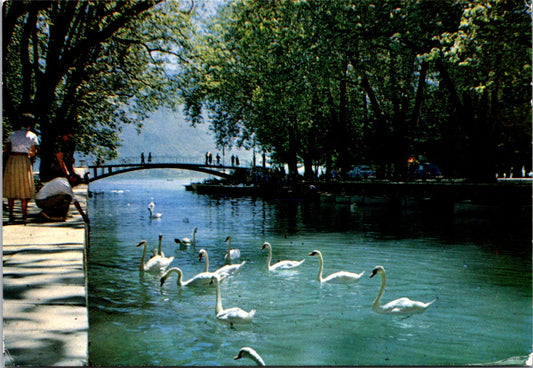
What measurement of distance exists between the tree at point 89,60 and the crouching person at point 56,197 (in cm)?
141

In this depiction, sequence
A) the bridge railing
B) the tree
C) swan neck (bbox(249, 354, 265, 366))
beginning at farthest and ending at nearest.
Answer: the bridge railing, the tree, swan neck (bbox(249, 354, 265, 366))

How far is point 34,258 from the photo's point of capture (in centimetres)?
709

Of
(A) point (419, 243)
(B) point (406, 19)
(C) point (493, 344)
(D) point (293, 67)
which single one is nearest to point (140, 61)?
(D) point (293, 67)

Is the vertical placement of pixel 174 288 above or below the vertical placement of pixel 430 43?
below

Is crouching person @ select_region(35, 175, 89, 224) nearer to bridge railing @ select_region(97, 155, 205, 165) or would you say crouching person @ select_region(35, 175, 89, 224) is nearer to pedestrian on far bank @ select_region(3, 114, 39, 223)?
pedestrian on far bank @ select_region(3, 114, 39, 223)

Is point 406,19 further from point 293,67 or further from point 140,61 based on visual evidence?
point 140,61

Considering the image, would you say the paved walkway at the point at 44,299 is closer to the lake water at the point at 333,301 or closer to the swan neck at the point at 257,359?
the lake water at the point at 333,301

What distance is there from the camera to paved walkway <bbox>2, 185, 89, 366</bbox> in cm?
429

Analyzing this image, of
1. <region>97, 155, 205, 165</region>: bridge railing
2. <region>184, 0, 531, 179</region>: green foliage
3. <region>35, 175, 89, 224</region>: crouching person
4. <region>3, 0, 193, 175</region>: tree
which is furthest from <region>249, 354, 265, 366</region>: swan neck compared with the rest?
<region>97, 155, 205, 165</region>: bridge railing

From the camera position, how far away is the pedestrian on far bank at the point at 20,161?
9219mm

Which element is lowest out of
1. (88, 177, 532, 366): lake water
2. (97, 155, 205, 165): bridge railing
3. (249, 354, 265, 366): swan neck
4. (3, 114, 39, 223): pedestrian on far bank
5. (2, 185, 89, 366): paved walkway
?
(88, 177, 532, 366): lake water

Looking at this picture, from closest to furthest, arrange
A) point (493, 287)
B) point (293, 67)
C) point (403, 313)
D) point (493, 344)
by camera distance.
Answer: point (493, 344) < point (403, 313) < point (493, 287) < point (293, 67)

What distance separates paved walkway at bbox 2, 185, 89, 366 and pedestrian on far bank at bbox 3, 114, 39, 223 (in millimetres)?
728

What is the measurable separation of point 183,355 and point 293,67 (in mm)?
18832
